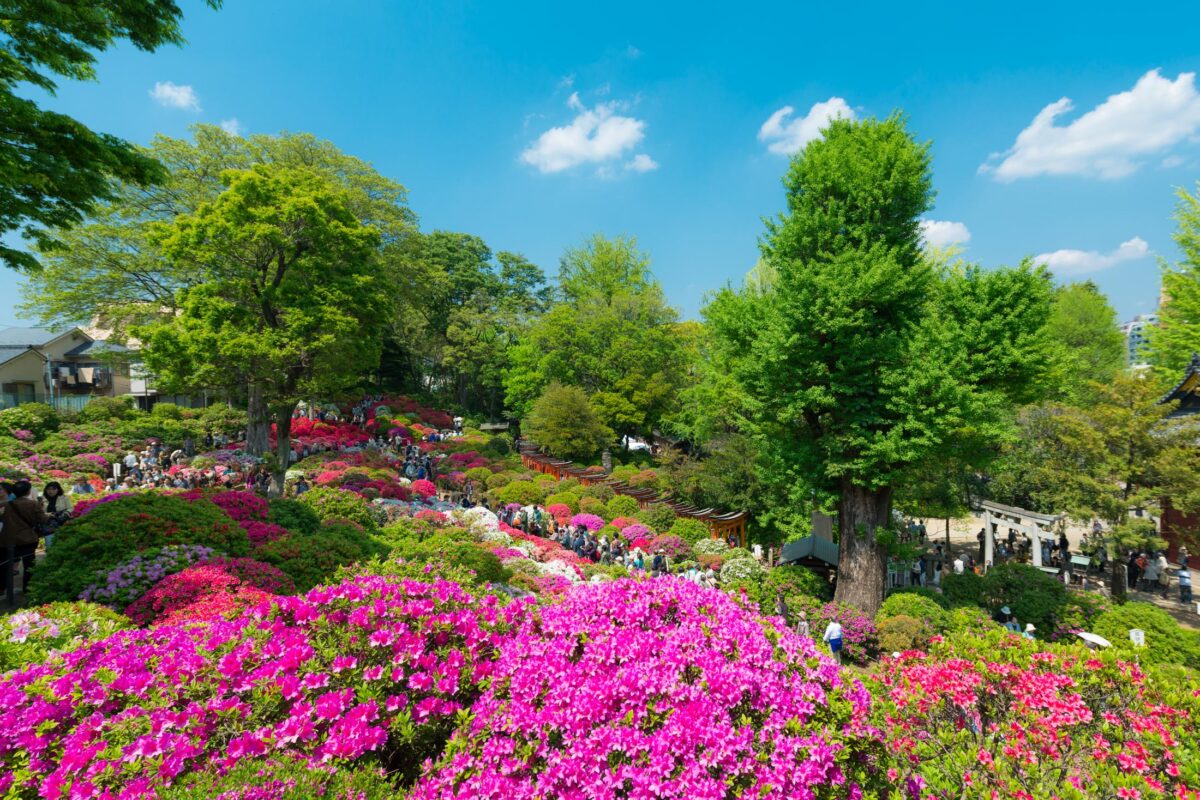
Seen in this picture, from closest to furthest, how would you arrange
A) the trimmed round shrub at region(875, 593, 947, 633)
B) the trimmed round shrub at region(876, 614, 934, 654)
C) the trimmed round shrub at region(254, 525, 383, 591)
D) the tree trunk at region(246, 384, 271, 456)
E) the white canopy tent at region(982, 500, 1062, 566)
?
the trimmed round shrub at region(254, 525, 383, 591) → the trimmed round shrub at region(876, 614, 934, 654) → the trimmed round shrub at region(875, 593, 947, 633) → the white canopy tent at region(982, 500, 1062, 566) → the tree trunk at region(246, 384, 271, 456)

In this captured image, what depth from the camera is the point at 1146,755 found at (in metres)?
3.13

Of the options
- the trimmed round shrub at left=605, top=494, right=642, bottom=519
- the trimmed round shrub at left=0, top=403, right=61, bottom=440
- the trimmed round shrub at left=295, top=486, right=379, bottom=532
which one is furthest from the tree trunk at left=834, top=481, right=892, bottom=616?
the trimmed round shrub at left=0, top=403, right=61, bottom=440

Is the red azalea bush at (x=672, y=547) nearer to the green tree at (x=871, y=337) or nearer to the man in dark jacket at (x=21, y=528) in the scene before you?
the green tree at (x=871, y=337)

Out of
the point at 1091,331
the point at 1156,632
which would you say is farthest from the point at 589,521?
the point at 1091,331

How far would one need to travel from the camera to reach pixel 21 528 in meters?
7.29

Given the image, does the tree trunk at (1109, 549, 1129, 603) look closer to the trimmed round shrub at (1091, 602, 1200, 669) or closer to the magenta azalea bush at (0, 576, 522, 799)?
the trimmed round shrub at (1091, 602, 1200, 669)

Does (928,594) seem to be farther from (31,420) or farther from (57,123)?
(31,420)

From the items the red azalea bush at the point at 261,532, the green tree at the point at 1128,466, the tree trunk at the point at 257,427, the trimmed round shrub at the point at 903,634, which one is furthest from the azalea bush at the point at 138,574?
the green tree at the point at 1128,466

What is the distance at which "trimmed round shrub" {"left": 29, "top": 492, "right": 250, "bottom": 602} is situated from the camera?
6.41 meters

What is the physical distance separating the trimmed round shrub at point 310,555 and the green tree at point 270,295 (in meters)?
9.46

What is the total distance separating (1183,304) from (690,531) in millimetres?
15389

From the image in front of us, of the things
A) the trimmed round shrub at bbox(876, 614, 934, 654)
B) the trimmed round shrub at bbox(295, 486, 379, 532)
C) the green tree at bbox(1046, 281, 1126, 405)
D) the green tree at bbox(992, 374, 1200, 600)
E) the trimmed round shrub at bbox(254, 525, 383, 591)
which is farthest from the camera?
the green tree at bbox(1046, 281, 1126, 405)

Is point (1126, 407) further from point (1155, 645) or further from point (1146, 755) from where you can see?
point (1146, 755)

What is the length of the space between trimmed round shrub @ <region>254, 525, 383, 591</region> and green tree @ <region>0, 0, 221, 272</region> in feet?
17.8
